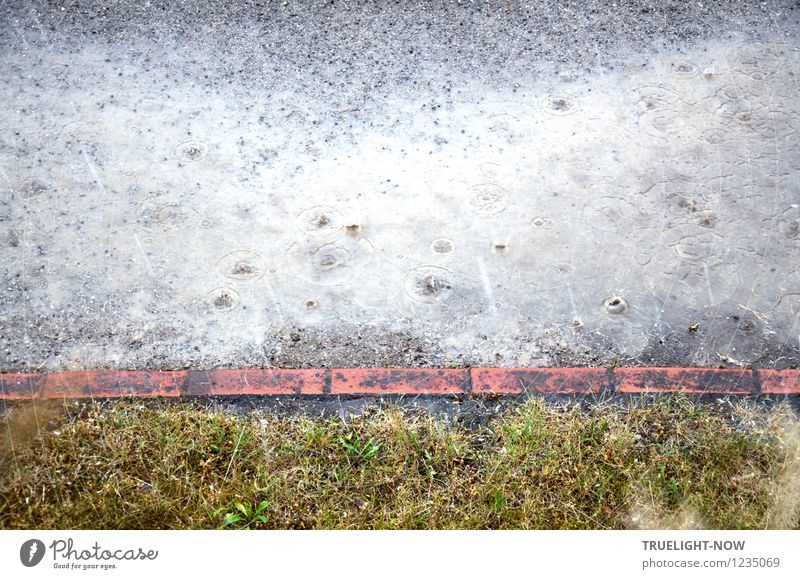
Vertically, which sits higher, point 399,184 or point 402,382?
point 399,184

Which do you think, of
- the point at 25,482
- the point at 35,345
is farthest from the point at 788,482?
the point at 35,345

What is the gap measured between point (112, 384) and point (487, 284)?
1.52 metres

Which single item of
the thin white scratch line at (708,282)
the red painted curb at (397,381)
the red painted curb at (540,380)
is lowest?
the red painted curb at (540,380)

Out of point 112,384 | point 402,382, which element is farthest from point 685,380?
point 112,384

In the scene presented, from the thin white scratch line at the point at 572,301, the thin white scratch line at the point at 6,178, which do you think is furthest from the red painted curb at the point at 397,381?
the thin white scratch line at the point at 6,178

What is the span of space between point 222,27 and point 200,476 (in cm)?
287

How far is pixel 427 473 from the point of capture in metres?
2.83

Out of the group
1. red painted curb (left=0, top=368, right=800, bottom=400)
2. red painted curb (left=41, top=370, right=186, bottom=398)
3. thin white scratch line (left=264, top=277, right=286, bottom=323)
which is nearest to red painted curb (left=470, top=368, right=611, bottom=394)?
red painted curb (left=0, top=368, right=800, bottom=400)

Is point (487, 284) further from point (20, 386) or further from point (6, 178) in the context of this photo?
point (6, 178)

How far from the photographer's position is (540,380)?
3.12 metres

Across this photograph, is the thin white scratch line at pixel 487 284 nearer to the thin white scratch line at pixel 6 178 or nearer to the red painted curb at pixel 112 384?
the red painted curb at pixel 112 384

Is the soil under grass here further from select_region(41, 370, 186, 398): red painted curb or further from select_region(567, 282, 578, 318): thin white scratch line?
select_region(567, 282, 578, 318): thin white scratch line

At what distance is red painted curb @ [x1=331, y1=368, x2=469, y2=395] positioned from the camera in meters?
3.09
